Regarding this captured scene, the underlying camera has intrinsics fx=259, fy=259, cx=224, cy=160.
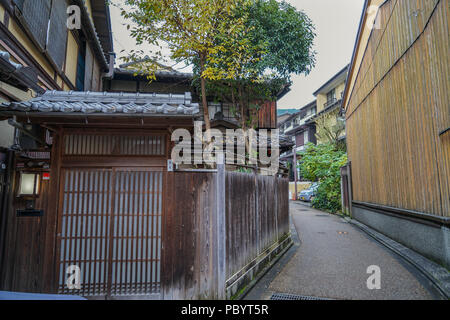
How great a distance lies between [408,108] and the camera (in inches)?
272

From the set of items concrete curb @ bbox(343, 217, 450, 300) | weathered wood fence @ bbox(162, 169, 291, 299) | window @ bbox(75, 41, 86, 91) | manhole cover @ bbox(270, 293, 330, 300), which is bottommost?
manhole cover @ bbox(270, 293, 330, 300)

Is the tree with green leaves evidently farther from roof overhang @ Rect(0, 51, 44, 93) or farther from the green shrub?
roof overhang @ Rect(0, 51, 44, 93)

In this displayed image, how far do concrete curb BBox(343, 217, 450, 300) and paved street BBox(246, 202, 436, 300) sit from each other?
15 centimetres

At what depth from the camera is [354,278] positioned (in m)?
5.36

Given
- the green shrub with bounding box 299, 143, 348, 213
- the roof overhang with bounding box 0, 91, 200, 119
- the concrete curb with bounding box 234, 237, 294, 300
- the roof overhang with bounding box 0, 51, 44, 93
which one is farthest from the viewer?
the green shrub with bounding box 299, 143, 348, 213

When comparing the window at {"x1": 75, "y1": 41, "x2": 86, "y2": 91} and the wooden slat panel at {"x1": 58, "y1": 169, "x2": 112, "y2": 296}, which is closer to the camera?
the wooden slat panel at {"x1": 58, "y1": 169, "x2": 112, "y2": 296}

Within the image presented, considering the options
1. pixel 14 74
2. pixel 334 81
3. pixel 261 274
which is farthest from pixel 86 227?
pixel 334 81

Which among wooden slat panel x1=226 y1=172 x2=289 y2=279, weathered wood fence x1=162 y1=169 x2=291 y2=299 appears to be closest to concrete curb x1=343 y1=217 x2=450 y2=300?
wooden slat panel x1=226 y1=172 x2=289 y2=279

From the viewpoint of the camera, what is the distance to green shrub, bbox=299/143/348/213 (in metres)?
16.2

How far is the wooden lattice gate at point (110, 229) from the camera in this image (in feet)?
13.5

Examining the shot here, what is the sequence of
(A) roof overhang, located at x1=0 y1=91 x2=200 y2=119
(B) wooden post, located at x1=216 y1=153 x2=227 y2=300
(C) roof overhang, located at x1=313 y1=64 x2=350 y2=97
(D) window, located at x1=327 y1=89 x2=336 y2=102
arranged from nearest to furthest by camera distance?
(A) roof overhang, located at x1=0 y1=91 x2=200 y2=119 → (B) wooden post, located at x1=216 y1=153 x2=227 y2=300 → (C) roof overhang, located at x1=313 y1=64 x2=350 y2=97 → (D) window, located at x1=327 y1=89 x2=336 y2=102

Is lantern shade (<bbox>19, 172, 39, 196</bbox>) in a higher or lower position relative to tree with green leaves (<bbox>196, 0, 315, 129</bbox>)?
lower

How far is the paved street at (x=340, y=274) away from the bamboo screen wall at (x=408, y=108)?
153cm
